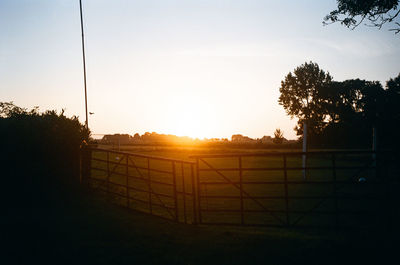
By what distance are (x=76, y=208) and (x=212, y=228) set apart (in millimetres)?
6299

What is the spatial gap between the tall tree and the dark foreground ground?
6136cm

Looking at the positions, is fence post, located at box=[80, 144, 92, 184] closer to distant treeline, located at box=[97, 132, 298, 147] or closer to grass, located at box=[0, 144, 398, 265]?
grass, located at box=[0, 144, 398, 265]

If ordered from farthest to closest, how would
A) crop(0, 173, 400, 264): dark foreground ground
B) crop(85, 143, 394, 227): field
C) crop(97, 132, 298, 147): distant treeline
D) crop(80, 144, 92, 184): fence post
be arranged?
crop(97, 132, 298, 147): distant treeline, crop(80, 144, 92, 184): fence post, crop(85, 143, 394, 227): field, crop(0, 173, 400, 264): dark foreground ground

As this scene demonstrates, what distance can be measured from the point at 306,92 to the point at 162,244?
216 ft

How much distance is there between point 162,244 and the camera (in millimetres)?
8477

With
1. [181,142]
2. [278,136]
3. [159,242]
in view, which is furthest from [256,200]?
[181,142]

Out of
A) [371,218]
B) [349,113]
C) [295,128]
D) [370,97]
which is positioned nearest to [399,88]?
[370,97]

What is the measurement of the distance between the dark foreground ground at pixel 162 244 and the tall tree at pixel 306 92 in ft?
201

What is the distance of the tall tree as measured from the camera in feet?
222

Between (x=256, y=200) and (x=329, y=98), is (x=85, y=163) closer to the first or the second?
(x=256, y=200)

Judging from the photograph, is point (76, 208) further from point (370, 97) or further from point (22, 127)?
point (370, 97)

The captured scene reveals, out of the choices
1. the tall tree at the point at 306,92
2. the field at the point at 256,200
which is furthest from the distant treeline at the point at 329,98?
the field at the point at 256,200

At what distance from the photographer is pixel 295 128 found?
2606 inches

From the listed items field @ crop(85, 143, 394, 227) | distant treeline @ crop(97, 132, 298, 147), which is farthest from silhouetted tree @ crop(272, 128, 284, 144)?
field @ crop(85, 143, 394, 227)
